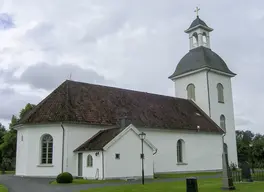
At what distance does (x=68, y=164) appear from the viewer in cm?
2812

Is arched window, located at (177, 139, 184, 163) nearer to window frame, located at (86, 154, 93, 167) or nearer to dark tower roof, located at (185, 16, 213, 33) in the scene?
window frame, located at (86, 154, 93, 167)

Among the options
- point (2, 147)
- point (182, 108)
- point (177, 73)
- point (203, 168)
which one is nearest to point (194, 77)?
point (177, 73)

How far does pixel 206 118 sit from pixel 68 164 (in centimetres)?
1924

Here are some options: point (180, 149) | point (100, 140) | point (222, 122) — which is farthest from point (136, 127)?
point (222, 122)

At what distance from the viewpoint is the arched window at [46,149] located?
94.5 feet

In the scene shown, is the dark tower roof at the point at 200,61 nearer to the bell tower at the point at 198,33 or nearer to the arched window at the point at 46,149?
the bell tower at the point at 198,33

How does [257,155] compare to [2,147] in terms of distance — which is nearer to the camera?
[257,155]

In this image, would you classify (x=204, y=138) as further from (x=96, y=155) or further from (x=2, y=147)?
(x=2, y=147)

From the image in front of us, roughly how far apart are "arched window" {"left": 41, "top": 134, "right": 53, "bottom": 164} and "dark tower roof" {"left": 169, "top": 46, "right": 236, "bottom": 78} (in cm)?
2129

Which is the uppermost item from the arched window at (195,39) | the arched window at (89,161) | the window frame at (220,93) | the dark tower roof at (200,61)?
the arched window at (195,39)

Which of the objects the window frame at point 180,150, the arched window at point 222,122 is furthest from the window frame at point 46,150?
the arched window at point 222,122

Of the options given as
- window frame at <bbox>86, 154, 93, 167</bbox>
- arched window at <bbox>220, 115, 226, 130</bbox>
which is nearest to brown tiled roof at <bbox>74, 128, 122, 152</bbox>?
window frame at <bbox>86, 154, 93, 167</bbox>


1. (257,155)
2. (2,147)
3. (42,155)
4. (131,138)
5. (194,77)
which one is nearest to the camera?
(131,138)

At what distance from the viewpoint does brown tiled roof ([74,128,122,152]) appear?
2604 centimetres
